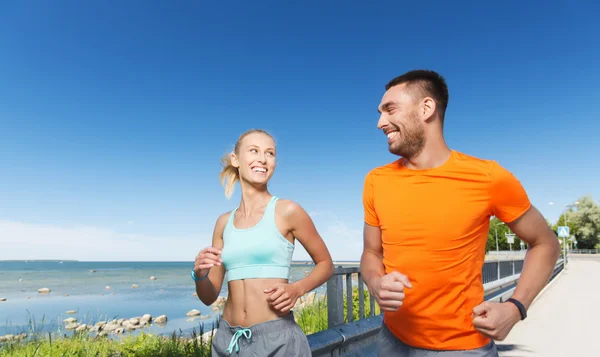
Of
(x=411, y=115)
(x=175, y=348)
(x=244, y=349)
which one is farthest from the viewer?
(x=175, y=348)

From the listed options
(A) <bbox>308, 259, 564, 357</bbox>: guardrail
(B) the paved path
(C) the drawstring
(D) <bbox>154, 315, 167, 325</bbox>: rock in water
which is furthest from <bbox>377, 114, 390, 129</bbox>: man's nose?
(D) <bbox>154, 315, 167, 325</bbox>: rock in water

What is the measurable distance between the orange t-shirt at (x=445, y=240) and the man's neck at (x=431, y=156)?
1.6 inches

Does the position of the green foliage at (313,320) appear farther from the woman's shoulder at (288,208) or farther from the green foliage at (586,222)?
the green foliage at (586,222)

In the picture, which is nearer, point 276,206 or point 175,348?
point 276,206

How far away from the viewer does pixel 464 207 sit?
1846 millimetres

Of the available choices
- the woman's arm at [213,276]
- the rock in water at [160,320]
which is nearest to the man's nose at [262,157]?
the woman's arm at [213,276]

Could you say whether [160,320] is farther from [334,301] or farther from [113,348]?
[334,301]

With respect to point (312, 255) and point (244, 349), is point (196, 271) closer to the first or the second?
point (244, 349)

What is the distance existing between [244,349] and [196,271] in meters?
0.47

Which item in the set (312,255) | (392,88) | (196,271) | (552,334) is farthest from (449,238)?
(552,334)

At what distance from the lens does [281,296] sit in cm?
223

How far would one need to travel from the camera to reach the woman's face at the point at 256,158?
257 cm

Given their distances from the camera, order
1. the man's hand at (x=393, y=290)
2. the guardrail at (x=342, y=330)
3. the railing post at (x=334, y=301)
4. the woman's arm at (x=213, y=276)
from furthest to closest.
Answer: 1. the railing post at (x=334, y=301)
2. the guardrail at (x=342, y=330)
3. the woman's arm at (x=213, y=276)
4. the man's hand at (x=393, y=290)

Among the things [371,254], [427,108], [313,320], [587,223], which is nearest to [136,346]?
[313,320]
